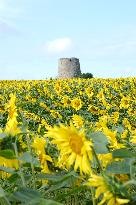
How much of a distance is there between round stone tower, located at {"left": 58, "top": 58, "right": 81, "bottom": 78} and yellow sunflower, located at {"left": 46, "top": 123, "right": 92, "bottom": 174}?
3724 cm

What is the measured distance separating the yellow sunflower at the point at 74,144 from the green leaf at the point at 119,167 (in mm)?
150

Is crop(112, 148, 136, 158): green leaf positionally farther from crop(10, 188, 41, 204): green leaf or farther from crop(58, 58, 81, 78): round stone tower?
crop(58, 58, 81, 78): round stone tower

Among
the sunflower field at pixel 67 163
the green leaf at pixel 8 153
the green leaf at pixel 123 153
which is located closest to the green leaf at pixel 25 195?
the sunflower field at pixel 67 163

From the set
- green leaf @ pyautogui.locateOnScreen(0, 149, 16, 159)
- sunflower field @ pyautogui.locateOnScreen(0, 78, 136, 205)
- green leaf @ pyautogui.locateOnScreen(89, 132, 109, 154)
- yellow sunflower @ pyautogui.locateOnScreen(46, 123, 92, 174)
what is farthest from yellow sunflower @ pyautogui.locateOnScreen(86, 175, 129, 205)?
green leaf @ pyautogui.locateOnScreen(0, 149, 16, 159)

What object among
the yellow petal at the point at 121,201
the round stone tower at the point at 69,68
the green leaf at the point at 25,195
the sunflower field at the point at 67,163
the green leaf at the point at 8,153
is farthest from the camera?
the round stone tower at the point at 69,68

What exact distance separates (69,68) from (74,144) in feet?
123

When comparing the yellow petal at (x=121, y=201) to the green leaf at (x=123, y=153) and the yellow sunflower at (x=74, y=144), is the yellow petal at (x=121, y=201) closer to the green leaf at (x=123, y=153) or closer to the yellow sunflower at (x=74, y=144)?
the yellow sunflower at (x=74, y=144)

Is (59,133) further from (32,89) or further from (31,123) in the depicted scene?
(32,89)

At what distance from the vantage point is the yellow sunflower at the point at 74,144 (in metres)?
1.42

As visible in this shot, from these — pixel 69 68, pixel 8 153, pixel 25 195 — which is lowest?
pixel 25 195

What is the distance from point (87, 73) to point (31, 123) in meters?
24.3

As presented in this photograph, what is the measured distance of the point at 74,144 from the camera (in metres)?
1.47

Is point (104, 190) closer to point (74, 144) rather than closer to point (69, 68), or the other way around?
point (74, 144)

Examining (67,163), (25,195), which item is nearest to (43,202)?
(25,195)
